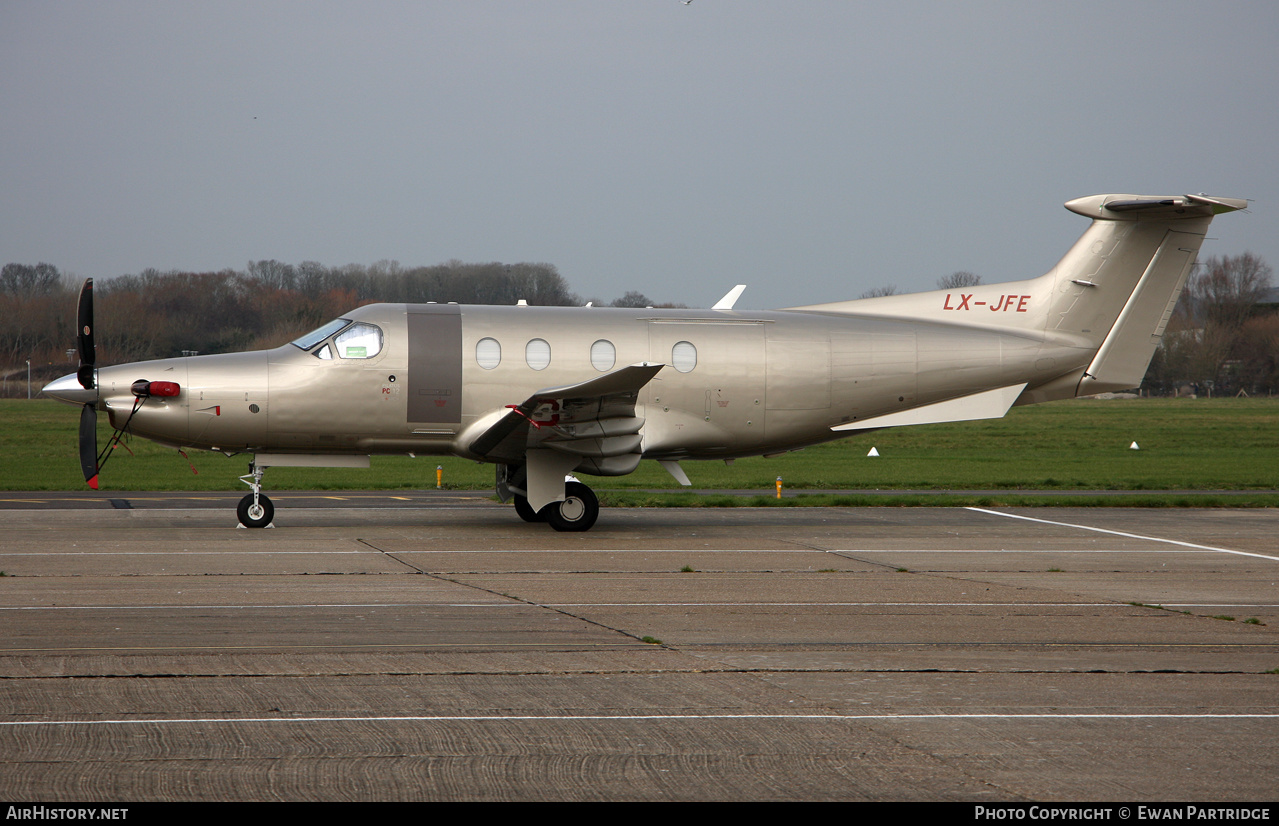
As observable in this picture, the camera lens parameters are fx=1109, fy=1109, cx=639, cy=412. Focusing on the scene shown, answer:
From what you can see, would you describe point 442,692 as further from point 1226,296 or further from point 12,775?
point 1226,296

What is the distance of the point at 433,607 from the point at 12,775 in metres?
5.12

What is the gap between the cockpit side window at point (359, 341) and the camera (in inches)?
647

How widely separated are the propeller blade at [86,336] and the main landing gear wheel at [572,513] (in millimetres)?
6707

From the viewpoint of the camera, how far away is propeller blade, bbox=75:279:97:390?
51.2ft

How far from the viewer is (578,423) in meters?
Answer: 15.9

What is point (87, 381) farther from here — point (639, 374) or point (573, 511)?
point (639, 374)

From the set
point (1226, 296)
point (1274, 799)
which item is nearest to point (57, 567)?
point (1274, 799)

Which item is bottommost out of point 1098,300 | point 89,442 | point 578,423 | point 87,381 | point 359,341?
point 89,442

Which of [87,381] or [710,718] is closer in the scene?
[710,718]

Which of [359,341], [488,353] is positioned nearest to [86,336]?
[359,341]

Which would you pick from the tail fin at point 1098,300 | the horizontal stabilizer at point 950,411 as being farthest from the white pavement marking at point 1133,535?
the horizontal stabilizer at point 950,411

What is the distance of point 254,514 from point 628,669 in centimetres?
1006

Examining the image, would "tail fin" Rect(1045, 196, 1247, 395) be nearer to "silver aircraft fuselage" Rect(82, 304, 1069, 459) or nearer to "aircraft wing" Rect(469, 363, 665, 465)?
"silver aircraft fuselage" Rect(82, 304, 1069, 459)

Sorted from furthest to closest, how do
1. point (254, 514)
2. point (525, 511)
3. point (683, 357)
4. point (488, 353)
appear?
point (525, 511)
point (683, 357)
point (488, 353)
point (254, 514)
